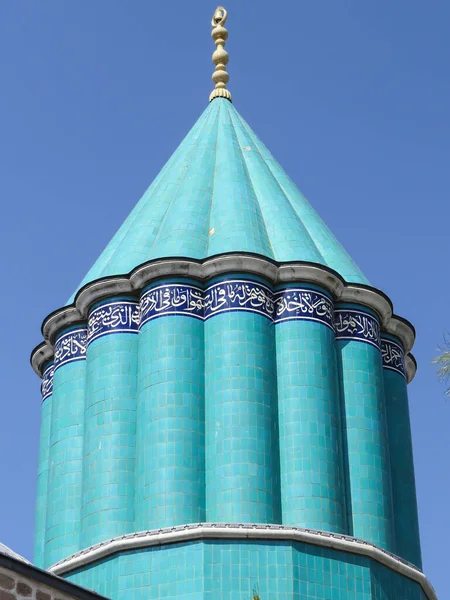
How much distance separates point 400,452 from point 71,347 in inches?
125

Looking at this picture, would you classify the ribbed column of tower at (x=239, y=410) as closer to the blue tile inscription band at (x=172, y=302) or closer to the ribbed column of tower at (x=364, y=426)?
the blue tile inscription band at (x=172, y=302)

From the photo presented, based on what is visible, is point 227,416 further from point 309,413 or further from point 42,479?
point 42,479

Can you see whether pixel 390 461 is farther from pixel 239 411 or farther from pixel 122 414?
pixel 122 414

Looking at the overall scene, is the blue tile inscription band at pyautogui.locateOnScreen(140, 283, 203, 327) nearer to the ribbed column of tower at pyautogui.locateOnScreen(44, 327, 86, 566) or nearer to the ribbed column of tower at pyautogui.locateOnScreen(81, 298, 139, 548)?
the ribbed column of tower at pyautogui.locateOnScreen(81, 298, 139, 548)

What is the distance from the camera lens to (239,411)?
11266 mm

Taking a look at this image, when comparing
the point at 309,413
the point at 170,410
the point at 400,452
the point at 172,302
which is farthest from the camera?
the point at 400,452

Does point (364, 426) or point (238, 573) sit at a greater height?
point (364, 426)

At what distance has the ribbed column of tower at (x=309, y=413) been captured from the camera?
11023mm

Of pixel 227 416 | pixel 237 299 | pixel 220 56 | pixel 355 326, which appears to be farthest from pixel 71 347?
pixel 220 56

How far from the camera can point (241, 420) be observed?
11227 mm

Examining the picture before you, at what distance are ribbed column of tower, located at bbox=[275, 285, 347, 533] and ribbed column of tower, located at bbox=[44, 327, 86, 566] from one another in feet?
6.20

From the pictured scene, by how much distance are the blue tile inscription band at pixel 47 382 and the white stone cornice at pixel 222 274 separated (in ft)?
1.20

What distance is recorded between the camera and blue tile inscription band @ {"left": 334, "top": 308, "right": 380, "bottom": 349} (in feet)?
40.2

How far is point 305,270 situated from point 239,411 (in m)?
1.56
